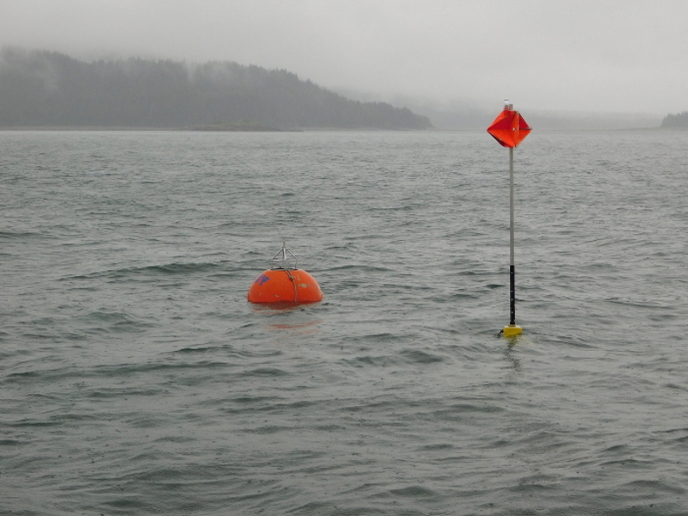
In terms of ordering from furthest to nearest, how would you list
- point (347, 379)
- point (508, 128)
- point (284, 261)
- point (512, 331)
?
1. point (284, 261)
2. point (512, 331)
3. point (508, 128)
4. point (347, 379)

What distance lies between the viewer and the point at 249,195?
→ 51125mm

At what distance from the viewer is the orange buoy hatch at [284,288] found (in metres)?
18.4

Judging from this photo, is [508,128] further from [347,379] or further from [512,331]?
[347,379]

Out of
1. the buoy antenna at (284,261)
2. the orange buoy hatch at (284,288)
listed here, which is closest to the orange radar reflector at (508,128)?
the buoy antenna at (284,261)

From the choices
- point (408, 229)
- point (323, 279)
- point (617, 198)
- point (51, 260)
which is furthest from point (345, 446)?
point (617, 198)

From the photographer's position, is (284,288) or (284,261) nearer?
(284,288)

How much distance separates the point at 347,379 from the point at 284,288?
5.24 metres

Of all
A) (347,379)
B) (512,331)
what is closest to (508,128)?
(512,331)

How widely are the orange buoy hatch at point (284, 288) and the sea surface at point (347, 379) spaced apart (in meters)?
0.36

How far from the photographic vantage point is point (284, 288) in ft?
60.3

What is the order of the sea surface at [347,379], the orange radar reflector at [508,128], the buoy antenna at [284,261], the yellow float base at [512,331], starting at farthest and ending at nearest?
the buoy antenna at [284,261]
the yellow float base at [512,331]
the orange radar reflector at [508,128]
the sea surface at [347,379]

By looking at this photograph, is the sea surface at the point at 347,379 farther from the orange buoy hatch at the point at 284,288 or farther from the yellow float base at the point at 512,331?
the orange buoy hatch at the point at 284,288

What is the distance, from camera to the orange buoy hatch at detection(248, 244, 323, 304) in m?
18.4

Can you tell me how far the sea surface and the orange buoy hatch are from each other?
363 mm
